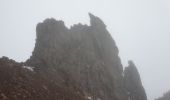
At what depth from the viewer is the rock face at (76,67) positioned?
31.1m

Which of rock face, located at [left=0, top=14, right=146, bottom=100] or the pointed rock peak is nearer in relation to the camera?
rock face, located at [left=0, top=14, right=146, bottom=100]

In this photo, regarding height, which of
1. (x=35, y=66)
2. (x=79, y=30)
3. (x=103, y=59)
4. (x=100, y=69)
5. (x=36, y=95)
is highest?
(x=79, y=30)

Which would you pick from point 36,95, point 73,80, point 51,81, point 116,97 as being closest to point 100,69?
point 116,97

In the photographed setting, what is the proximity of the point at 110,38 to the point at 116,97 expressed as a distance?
1303 cm

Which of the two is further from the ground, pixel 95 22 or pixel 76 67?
pixel 95 22

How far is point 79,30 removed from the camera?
4922 centimetres

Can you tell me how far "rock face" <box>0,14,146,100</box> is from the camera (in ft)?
102

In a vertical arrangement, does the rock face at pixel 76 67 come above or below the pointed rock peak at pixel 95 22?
below

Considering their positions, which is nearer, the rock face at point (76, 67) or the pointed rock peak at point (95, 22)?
the rock face at point (76, 67)

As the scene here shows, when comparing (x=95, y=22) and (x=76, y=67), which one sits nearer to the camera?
(x=76, y=67)

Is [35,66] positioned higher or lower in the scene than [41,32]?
lower

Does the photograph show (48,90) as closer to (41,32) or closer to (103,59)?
(41,32)

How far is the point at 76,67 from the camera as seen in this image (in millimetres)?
42531

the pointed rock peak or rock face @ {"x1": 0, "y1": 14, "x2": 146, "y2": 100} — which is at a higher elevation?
the pointed rock peak
